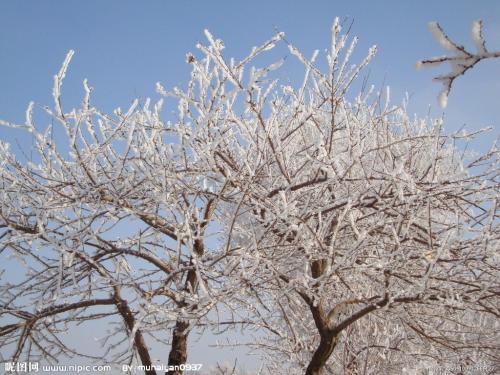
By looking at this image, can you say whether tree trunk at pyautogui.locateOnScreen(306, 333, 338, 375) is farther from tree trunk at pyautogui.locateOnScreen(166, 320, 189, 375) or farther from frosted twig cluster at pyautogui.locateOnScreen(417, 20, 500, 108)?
frosted twig cluster at pyautogui.locateOnScreen(417, 20, 500, 108)

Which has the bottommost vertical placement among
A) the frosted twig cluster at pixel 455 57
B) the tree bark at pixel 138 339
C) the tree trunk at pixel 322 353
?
the tree trunk at pixel 322 353

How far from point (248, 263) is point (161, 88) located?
1.80 m

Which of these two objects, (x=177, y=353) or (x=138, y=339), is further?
(x=138, y=339)

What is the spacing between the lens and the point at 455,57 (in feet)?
4.19

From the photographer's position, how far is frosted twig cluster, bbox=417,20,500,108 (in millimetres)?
1226

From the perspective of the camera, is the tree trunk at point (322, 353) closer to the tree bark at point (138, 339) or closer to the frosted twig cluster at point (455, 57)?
the tree bark at point (138, 339)

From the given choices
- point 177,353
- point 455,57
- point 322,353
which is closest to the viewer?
point 455,57

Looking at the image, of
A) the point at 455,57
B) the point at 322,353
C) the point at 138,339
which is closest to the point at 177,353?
the point at 138,339

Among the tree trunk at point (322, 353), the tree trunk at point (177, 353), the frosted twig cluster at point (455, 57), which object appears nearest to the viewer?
the frosted twig cluster at point (455, 57)

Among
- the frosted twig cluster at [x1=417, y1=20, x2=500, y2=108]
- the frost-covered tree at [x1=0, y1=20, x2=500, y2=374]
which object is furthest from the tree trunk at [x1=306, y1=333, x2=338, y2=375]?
the frosted twig cluster at [x1=417, y1=20, x2=500, y2=108]

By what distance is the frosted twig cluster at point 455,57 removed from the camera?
4.02ft

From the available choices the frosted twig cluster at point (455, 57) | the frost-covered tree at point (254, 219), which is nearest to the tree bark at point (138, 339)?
the frost-covered tree at point (254, 219)

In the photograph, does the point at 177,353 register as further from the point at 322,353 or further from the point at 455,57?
the point at 455,57

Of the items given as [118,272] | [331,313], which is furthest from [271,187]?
[118,272]
